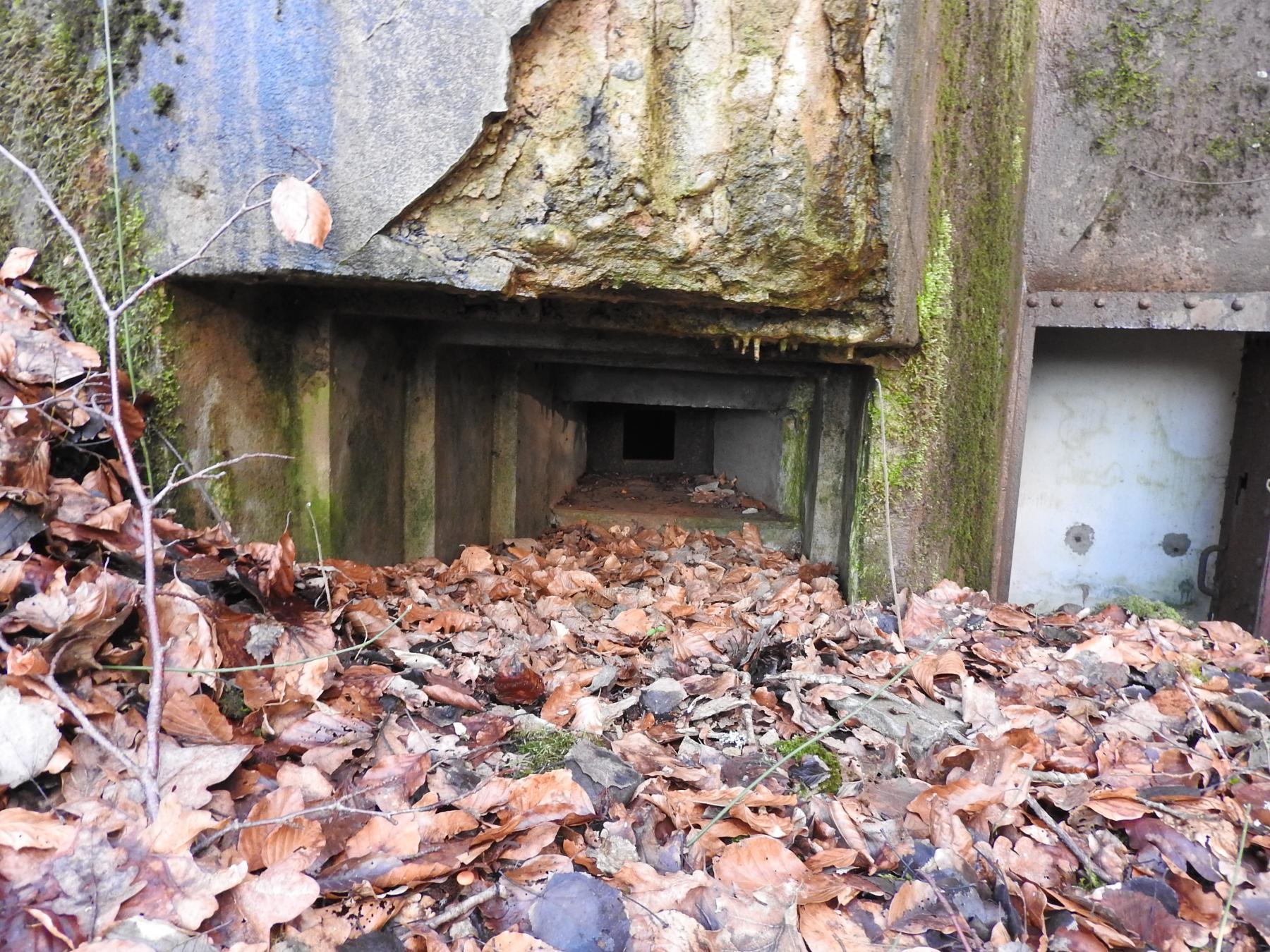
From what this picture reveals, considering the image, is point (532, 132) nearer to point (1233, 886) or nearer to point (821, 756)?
point (821, 756)

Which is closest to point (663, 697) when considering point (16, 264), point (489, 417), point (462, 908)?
point (462, 908)

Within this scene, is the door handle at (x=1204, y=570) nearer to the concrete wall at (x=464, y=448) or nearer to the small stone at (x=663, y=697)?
the small stone at (x=663, y=697)

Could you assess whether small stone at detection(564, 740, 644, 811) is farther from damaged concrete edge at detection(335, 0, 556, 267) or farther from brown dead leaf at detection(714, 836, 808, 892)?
damaged concrete edge at detection(335, 0, 556, 267)

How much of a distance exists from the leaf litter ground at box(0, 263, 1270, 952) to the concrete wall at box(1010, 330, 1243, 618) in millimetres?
1300

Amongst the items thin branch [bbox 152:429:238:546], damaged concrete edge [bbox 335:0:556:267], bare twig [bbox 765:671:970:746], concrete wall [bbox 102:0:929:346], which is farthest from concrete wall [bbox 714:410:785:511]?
thin branch [bbox 152:429:238:546]

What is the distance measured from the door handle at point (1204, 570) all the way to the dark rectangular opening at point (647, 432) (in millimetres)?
3729

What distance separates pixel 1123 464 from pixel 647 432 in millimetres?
3812

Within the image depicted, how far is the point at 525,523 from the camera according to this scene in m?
4.21

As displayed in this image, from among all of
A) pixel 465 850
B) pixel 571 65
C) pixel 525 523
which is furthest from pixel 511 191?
pixel 525 523

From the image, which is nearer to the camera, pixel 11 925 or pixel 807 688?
pixel 11 925

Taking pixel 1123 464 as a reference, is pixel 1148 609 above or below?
below

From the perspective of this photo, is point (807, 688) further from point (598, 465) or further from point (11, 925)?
point (598, 465)

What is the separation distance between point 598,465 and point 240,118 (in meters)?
4.51

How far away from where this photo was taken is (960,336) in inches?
100.0
